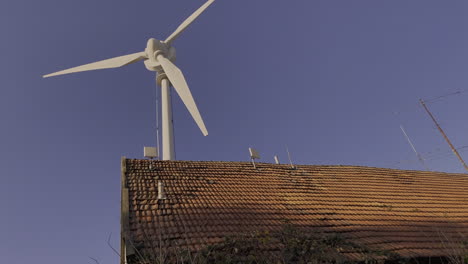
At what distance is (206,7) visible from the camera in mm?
19594

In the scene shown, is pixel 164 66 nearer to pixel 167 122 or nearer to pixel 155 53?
pixel 155 53

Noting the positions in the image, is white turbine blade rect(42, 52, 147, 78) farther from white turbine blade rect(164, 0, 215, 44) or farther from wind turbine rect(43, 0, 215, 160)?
white turbine blade rect(164, 0, 215, 44)

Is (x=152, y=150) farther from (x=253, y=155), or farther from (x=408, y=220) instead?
(x=408, y=220)

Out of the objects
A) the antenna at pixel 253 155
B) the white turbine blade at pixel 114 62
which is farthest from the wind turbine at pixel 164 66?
the antenna at pixel 253 155

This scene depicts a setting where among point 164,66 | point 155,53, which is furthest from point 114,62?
point 164,66

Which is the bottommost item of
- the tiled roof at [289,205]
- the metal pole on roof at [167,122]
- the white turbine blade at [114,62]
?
the tiled roof at [289,205]

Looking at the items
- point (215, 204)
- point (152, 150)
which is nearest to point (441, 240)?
point (215, 204)

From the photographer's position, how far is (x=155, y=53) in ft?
62.3

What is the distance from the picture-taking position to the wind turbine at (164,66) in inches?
623

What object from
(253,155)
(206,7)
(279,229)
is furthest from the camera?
(206,7)

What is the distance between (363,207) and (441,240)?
7.47ft

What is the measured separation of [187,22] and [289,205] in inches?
590

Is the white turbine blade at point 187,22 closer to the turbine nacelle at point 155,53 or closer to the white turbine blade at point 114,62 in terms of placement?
the turbine nacelle at point 155,53

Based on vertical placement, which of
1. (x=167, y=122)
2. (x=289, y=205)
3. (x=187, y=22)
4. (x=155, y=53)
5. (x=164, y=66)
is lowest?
(x=289, y=205)
